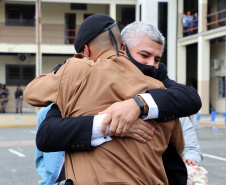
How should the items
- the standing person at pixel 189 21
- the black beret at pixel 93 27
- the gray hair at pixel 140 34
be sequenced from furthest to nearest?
1. the standing person at pixel 189 21
2. the gray hair at pixel 140 34
3. the black beret at pixel 93 27

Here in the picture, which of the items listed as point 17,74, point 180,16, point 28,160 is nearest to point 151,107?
point 28,160

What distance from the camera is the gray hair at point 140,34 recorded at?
71.7 inches

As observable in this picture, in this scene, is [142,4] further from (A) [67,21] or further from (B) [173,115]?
(B) [173,115]

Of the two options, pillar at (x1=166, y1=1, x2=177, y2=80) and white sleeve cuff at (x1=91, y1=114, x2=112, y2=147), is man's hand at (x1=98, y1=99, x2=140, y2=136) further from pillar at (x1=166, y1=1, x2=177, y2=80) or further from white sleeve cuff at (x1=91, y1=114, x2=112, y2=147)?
pillar at (x1=166, y1=1, x2=177, y2=80)

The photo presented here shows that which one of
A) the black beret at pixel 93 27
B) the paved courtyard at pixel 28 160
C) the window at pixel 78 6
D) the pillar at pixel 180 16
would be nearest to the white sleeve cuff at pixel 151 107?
the black beret at pixel 93 27

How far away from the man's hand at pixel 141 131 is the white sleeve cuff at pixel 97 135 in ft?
0.27

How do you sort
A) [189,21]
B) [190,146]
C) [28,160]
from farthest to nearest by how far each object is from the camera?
[189,21]
[28,160]
[190,146]

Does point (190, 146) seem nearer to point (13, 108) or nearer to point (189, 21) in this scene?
point (189, 21)

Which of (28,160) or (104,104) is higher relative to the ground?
(104,104)

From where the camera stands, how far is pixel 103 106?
1.50 metres

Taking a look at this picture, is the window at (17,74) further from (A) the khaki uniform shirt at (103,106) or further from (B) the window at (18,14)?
(A) the khaki uniform shirt at (103,106)

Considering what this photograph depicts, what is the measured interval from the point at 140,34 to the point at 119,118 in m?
0.53

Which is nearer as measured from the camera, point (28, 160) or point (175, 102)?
point (175, 102)

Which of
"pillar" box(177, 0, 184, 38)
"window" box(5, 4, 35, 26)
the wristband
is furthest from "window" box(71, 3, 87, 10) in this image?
the wristband
